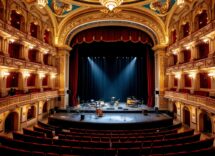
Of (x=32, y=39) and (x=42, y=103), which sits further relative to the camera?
(x=42, y=103)

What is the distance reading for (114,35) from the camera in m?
17.5

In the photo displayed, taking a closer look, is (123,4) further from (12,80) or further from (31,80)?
(12,80)

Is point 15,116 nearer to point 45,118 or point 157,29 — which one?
point 45,118

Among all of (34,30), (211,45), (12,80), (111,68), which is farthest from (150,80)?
(12,80)

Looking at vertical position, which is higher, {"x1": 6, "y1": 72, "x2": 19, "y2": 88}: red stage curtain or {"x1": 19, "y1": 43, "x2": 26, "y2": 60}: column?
{"x1": 19, "y1": 43, "x2": 26, "y2": 60}: column

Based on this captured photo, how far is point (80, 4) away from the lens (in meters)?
15.0

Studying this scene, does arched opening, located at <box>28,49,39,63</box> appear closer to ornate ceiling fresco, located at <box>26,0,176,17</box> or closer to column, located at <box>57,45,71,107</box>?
column, located at <box>57,45,71,107</box>

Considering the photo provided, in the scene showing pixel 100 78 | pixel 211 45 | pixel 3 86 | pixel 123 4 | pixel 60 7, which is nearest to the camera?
pixel 211 45

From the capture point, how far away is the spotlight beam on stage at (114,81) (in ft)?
73.2

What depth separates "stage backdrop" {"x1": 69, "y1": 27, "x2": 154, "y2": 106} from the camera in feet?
60.4

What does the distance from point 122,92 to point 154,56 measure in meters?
7.04

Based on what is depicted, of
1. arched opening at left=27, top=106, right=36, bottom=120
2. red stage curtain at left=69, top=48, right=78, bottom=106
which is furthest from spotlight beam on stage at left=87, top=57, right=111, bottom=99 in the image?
arched opening at left=27, top=106, right=36, bottom=120

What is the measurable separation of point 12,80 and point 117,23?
1201 centimetres

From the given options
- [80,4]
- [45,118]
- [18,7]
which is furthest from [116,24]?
[45,118]
